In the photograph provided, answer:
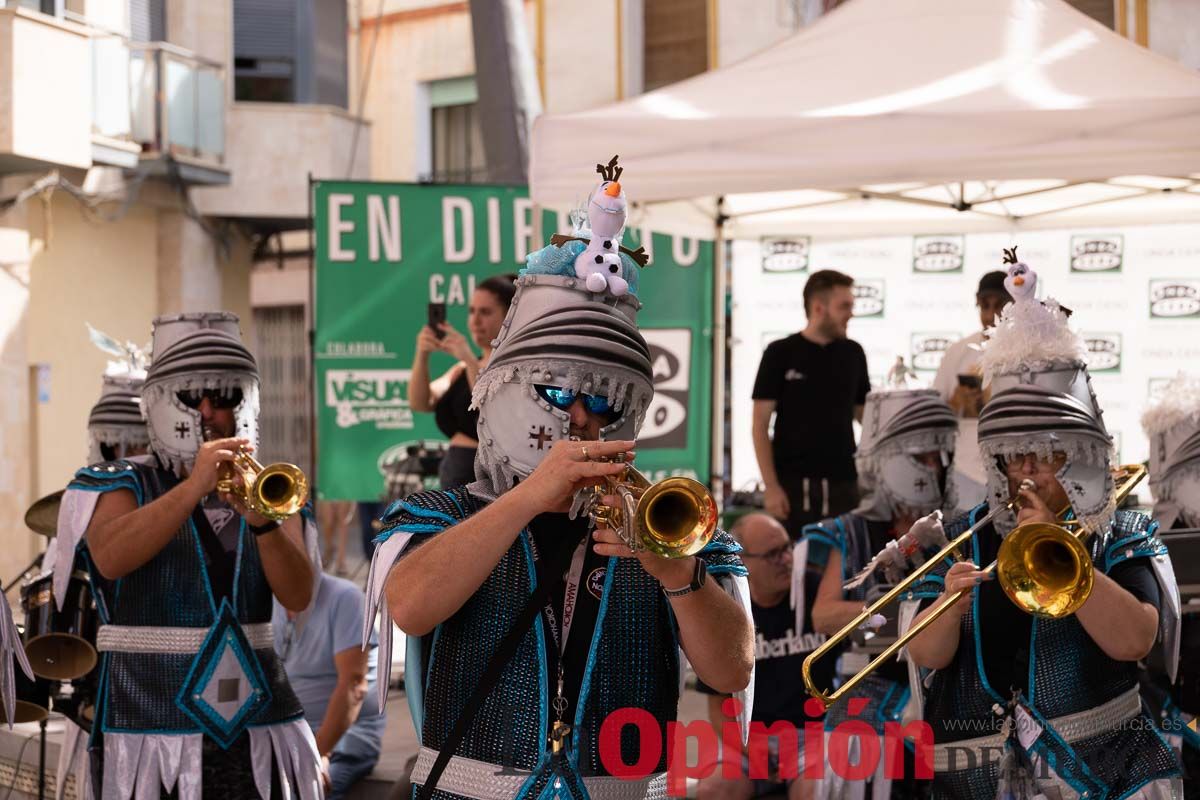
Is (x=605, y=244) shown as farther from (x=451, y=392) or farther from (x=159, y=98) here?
(x=159, y=98)

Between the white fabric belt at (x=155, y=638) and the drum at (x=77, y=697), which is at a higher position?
the white fabric belt at (x=155, y=638)

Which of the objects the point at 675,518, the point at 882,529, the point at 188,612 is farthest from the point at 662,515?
the point at 882,529

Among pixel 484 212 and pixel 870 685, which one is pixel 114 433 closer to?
pixel 870 685

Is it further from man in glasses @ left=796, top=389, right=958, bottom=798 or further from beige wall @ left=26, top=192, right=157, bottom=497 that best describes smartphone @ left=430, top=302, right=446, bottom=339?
beige wall @ left=26, top=192, right=157, bottom=497

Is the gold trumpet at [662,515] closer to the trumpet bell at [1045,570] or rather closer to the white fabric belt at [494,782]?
the white fabric belt at [494,782]

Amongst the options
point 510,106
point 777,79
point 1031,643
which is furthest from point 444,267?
point 1031,643

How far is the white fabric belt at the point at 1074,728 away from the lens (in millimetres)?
3877

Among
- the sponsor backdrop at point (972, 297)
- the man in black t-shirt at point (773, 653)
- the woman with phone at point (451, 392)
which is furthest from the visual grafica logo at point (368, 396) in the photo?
the man in black t-shirt at point (773, 653)

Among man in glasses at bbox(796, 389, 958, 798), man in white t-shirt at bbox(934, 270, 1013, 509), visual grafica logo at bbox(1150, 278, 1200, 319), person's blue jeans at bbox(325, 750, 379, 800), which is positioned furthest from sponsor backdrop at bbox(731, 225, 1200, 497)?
person's blue jeans at bbox(325, 750, 379, 800)

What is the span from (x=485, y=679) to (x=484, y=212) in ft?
19.8

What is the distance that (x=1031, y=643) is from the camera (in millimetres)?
3932

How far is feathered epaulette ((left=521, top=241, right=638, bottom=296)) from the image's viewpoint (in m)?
3.01

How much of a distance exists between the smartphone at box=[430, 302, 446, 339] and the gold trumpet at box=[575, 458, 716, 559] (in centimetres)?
400

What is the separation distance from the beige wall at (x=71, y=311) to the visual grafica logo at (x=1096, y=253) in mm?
9615
